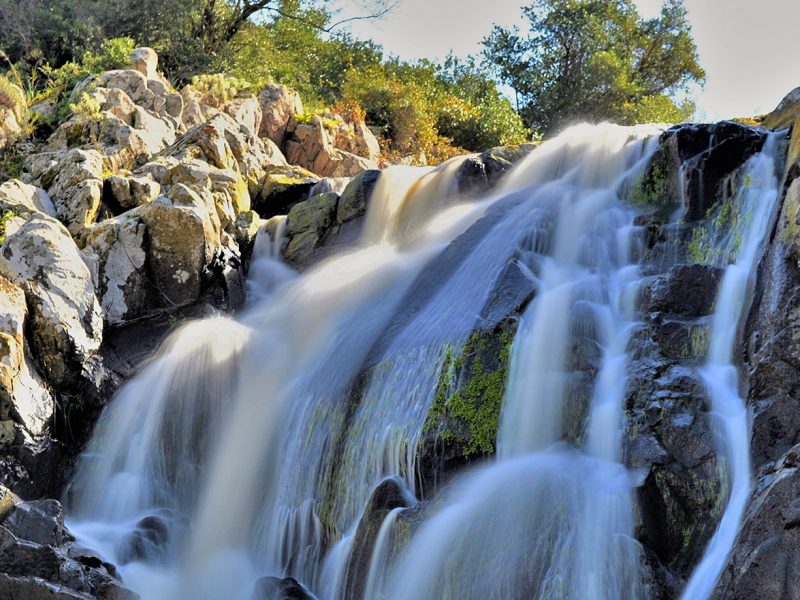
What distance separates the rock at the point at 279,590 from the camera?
288 inches

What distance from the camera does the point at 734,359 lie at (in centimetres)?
719

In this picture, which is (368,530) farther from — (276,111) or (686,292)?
(276,111)

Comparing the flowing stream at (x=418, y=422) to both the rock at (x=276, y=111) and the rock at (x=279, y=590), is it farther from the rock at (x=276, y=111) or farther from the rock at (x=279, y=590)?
the rock at (x=276, y=111)

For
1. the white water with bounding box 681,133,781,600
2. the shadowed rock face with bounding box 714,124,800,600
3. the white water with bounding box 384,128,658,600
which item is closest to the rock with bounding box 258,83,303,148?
the white water with bounding box 384,128,658,600

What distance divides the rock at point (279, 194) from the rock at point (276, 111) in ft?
8.28

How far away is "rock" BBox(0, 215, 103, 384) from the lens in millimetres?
9719

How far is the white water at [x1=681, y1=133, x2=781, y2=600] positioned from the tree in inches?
510

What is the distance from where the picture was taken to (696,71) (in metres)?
23.4

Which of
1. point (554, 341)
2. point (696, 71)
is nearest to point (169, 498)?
point (554, 341)

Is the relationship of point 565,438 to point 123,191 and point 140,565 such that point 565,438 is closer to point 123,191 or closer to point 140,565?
point 140,565

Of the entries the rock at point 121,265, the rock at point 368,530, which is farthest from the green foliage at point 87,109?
the rock at point 368,530

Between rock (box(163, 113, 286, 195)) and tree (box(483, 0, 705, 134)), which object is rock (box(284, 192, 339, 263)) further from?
tree (box(483, 0, 705, 134))

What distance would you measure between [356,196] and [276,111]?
15.2 feet

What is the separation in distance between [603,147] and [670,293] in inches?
147
